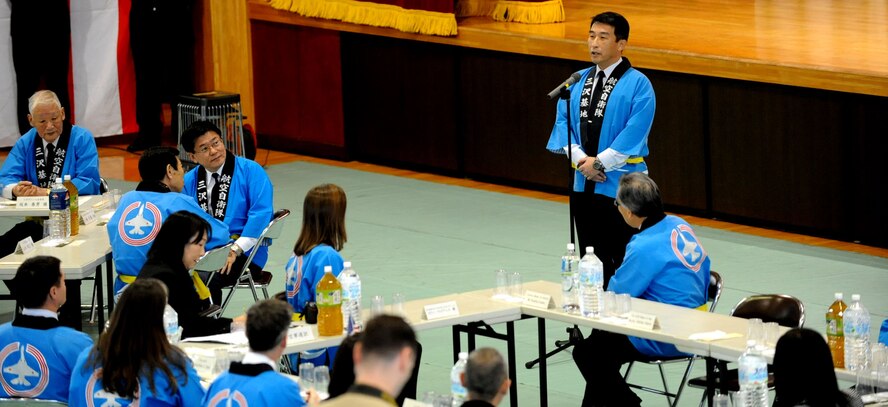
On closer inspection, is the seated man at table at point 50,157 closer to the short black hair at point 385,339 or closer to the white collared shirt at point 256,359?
the white collared shirt at point 256,359

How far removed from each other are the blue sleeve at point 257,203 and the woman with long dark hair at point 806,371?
3.80 metres

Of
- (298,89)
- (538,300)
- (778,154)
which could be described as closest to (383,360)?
(538,300)

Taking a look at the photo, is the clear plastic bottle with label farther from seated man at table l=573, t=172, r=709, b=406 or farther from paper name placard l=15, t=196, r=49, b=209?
seated man at table l=573, t=172, r=709, b=406

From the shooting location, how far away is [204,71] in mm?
14250

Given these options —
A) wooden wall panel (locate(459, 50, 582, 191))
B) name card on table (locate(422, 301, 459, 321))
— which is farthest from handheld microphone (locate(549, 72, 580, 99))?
wooden wall panel (locate(459, 50, 582, 191))

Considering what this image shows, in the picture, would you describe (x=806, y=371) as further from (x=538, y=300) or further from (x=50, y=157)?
(x=50, y=157)

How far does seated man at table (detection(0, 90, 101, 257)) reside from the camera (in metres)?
8.45

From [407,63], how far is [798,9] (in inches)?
165

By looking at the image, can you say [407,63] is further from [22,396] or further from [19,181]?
[22,396]

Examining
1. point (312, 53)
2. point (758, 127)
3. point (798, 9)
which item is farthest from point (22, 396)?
point (798, 9)

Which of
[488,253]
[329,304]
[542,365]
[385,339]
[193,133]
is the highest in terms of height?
[193,133]

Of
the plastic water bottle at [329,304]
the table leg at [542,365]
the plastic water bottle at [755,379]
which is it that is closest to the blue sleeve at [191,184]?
the plastic water bottle at [329,304]

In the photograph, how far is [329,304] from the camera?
18.6 feet

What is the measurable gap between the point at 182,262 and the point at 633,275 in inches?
74.9
